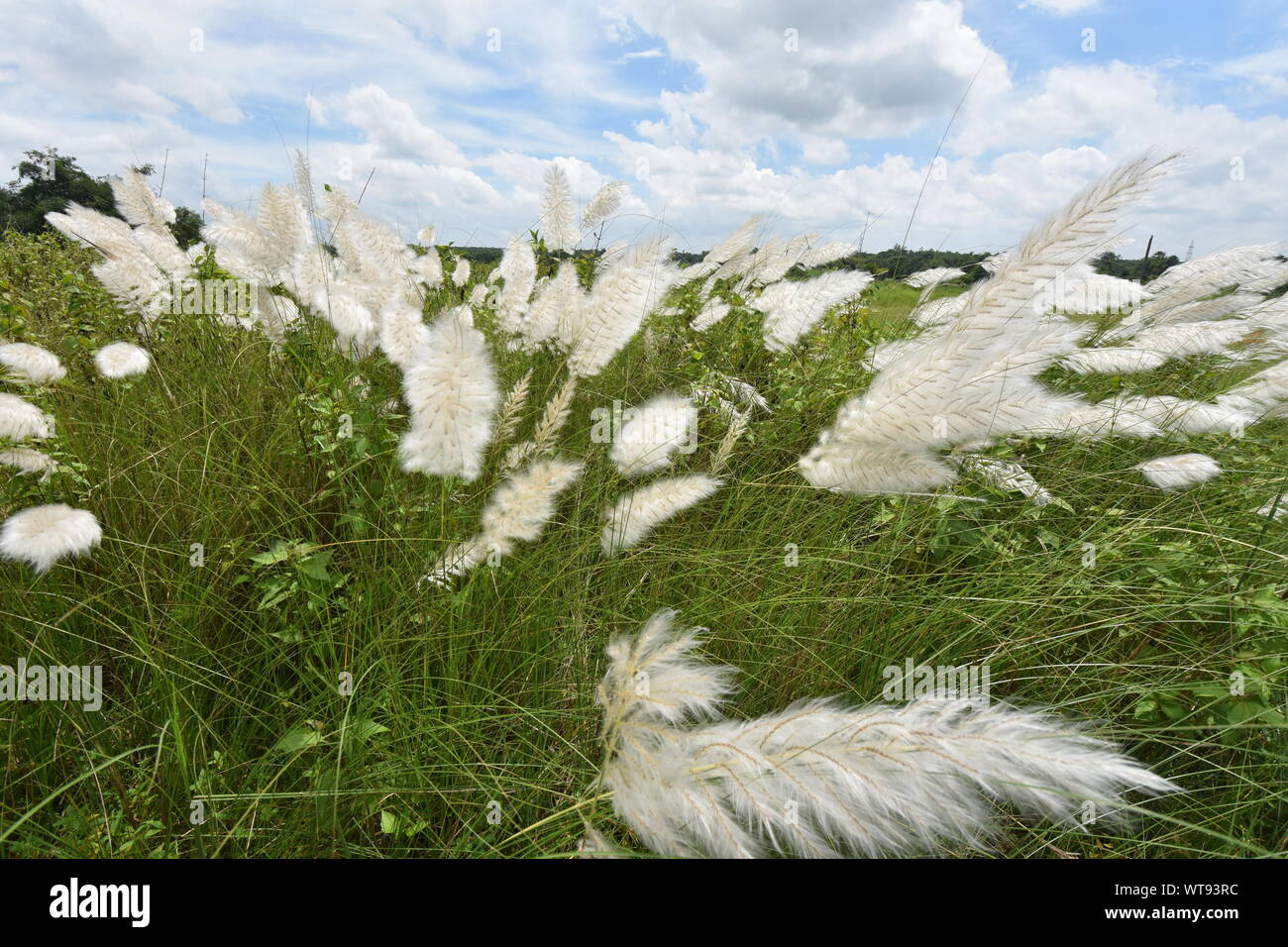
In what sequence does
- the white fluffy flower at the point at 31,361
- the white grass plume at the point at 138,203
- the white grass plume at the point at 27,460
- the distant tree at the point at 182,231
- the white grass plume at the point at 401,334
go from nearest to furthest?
the white grass plume at the point at 27,460
the white fluffy flower at the point at 31,361
the white grass plume at the point at 401,334
the white grass plume at the point at 138,203
the distant tree at the point at 182,231

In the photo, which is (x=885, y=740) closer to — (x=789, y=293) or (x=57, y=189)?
(x=789, y=293)

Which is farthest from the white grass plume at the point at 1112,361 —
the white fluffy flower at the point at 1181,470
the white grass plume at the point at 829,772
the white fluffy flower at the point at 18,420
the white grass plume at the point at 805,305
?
the white fluffy flower at the point at 18,420

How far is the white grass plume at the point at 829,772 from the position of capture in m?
0.91

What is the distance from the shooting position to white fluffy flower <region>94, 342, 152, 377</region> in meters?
1.81

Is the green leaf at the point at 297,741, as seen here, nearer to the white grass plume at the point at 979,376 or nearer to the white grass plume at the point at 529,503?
the white grass plume at the point at 529,503

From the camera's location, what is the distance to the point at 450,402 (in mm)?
1324

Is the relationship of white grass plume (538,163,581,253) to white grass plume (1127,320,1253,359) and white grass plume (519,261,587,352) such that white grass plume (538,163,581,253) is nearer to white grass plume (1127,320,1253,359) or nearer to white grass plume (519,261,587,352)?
white grass plume (519,261,587,352)

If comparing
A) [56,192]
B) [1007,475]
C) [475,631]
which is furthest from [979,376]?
[56,192]

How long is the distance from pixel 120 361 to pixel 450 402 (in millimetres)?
1396

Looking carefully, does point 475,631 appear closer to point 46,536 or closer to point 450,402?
point 450,402

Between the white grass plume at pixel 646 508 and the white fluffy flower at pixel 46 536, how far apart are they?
46.0 inches

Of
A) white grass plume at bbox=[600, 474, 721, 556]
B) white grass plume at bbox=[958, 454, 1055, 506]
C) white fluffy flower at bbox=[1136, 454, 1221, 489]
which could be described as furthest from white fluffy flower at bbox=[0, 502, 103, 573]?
white fluffy flower at bbox=[1136, 454, 1221, 489]
